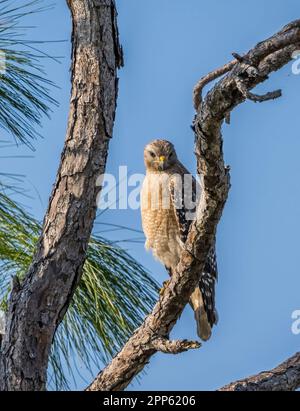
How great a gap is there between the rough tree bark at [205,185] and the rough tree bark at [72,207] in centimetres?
29

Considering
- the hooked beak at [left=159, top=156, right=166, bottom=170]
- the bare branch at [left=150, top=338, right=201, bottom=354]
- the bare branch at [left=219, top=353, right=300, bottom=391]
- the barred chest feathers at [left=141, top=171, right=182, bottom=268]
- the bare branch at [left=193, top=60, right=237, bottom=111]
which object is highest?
the hooked beak at [left=159, top=156, right=166, bottom=170]

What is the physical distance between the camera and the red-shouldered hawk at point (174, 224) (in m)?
5.24

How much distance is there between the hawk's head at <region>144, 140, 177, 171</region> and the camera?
5.89 m

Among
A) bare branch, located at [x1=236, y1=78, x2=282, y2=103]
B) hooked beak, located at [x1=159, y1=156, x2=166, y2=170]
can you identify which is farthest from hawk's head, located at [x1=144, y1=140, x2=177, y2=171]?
bare branch, located at [x1=236, y1=78, x2=282, y2=103]

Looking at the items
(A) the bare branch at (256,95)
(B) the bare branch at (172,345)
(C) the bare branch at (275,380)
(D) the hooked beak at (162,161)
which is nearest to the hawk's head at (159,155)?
(D) the hooked beak at (162,161)

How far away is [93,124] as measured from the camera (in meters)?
3.93

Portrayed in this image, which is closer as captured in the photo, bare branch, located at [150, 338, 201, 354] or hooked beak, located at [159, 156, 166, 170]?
bare branch, located at [150, 338, 201, 354]

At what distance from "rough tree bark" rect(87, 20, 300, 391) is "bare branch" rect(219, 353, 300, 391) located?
38 millimetres

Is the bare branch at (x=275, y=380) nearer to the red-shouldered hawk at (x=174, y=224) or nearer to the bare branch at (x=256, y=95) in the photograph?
the bare branch at (x=256, y=95)

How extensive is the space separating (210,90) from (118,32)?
38.3 inches

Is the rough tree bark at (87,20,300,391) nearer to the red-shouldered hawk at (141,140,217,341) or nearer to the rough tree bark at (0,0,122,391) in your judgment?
the rough tree bark at (0,0,122,391)

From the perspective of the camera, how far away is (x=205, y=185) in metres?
3.42

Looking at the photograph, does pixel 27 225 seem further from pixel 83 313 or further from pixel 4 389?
pixel 4 389

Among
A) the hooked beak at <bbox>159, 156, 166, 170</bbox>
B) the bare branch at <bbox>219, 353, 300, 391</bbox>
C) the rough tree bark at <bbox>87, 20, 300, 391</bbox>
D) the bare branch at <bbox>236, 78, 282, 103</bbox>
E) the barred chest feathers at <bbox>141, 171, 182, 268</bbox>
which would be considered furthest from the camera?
the hooked beak at <bbox>159, 156, 166, 170</bbox>
